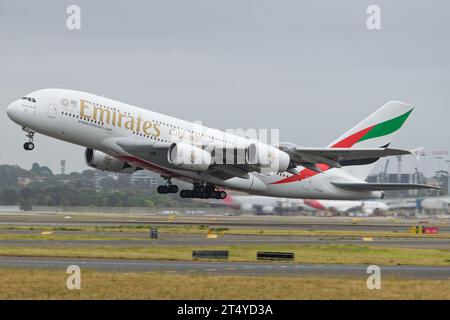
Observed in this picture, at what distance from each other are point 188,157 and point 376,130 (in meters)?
22.7

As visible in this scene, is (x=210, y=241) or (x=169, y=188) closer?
(x=210, y=241)

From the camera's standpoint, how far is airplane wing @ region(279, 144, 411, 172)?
2303 inches

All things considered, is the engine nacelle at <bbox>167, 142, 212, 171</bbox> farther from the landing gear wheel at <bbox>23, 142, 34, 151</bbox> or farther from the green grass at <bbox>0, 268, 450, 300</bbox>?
the green grass at <bbox>0, 268, 450, 300</bbox>

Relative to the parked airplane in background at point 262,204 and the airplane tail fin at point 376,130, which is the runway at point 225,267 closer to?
the airplane tail fin at point 376,130

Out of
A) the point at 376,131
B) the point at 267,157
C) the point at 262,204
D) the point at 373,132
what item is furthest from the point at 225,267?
the point at 262,204

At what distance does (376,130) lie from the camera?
71.7m

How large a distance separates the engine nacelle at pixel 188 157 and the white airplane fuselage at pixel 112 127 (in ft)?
5.68

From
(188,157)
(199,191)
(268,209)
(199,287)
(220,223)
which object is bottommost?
(199,287)

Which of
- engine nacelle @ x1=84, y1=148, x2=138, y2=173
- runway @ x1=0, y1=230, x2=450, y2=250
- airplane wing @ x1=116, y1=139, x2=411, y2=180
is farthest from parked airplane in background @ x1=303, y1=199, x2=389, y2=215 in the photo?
runway @ x1=0, y1=230, x2=450, y2=250

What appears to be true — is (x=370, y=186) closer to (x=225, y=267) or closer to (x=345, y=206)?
(x=345, y=206)

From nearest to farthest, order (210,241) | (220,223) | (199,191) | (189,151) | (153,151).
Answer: (210,241), (189,151), (153,151), (199,191), (220,223)

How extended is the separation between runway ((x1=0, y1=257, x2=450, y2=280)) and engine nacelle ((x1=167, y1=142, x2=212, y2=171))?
21.3m

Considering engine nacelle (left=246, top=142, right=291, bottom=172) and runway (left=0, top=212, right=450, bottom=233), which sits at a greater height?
engine nacelle (left=246, top=142, right=291, bottom=172)
